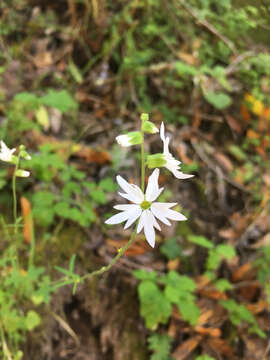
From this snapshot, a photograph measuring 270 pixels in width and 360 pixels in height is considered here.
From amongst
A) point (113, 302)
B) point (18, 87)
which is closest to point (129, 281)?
point (113, 302)

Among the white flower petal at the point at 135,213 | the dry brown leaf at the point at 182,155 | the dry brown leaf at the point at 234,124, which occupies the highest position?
the white flower petal at the point at 135,213

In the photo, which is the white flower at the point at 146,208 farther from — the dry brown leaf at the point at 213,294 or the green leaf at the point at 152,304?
the dry brown leaf at the point at 213,294

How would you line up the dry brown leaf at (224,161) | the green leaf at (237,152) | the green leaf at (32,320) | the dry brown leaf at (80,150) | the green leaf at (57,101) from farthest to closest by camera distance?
1. the green leaf at (237,152)
2. the dry brown leaf at (224,161)
3. the dry brown leaf at (80,150)
4. the green leaf at (57,101)
5. the green leaf at (32,320)

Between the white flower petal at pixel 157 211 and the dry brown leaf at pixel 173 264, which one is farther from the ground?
the white flower petal at pixel 157 211

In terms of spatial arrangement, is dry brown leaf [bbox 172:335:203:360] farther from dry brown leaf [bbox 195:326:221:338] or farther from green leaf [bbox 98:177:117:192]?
green leaf [bbox 98:177:117:192]

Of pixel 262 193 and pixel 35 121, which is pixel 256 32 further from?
pixel 35 121

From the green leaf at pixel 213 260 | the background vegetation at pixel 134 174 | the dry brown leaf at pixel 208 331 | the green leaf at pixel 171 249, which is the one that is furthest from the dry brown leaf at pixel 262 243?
the dry brown leaf at pixel 208 331

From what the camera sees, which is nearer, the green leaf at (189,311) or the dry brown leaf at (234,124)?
the green leaf at (189,311)
